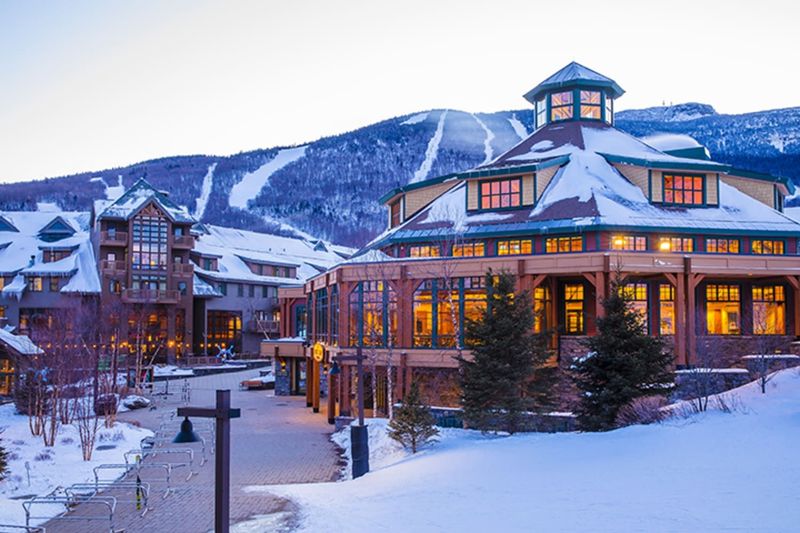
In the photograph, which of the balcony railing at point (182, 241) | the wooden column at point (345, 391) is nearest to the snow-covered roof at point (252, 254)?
the balcony railing at point (182, 241)

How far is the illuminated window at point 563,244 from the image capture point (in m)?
35.5

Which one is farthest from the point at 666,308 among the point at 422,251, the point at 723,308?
the point at 422,251

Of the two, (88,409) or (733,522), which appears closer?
(733,522)

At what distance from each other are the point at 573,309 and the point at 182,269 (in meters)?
→ 42.9

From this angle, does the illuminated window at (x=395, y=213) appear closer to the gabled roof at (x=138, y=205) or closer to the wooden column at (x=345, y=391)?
the wooden column at (x=345, y=391)

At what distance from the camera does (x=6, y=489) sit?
2028cm

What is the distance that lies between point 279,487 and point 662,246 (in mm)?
23665

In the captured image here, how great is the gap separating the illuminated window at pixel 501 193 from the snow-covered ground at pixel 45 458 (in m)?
20.2

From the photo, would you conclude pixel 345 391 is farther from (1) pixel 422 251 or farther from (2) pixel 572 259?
(2) pixel 572 259

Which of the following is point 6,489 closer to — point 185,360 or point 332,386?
point 332,386

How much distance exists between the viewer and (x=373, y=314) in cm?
3366

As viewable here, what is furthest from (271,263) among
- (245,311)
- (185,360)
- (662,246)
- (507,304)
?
(507,304)

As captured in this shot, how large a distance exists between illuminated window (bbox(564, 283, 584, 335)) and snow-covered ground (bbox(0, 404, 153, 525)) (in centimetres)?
1997

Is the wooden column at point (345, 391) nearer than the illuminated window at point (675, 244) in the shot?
Yes
